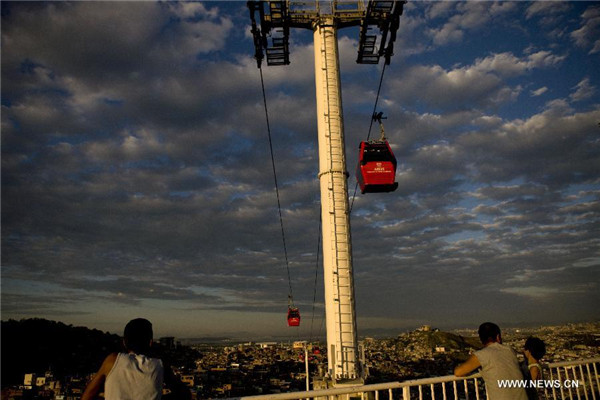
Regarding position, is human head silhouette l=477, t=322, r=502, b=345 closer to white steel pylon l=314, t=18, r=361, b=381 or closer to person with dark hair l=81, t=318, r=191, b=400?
person with dark hair l=81, t=318, r=191, b=400

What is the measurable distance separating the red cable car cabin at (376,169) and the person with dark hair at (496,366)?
828 centimetres

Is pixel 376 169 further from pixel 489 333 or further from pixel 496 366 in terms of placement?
pixel 496 366

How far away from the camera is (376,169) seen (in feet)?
42.1

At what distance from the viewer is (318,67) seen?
55.7 feet

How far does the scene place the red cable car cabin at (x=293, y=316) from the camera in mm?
26953

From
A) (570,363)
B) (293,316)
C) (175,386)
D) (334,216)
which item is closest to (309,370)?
(293,316)

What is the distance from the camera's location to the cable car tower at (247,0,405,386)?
45.6 ft

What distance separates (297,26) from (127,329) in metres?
18.2

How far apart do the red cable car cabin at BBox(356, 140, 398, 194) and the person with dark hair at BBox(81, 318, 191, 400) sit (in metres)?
10.3

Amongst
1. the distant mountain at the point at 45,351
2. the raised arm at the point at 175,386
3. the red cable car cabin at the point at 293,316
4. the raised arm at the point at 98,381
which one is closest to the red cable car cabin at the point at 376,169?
the raised arm at the point at 175,386

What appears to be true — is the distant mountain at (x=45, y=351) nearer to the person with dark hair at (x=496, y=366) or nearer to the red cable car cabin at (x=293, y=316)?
the red cable car cabin at (x=293, y=316)

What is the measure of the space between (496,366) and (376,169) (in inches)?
349

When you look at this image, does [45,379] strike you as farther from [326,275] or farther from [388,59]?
[388,59]

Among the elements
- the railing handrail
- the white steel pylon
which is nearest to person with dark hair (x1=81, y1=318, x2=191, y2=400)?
the railing handrail
